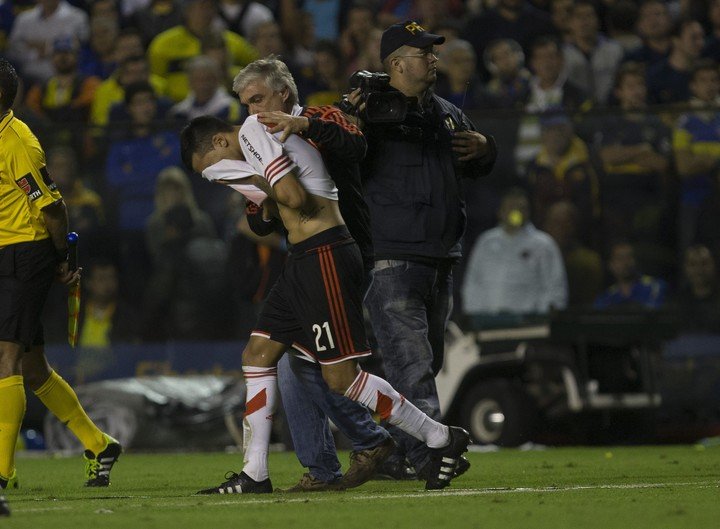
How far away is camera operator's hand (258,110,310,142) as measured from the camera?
600 centimetres

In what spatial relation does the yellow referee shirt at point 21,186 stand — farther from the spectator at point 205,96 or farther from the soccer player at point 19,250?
the spectator at point 205,96

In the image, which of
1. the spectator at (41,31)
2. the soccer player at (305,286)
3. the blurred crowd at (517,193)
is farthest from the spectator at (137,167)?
the soccer player at (305,286)

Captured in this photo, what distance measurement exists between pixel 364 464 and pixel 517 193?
16.3ft

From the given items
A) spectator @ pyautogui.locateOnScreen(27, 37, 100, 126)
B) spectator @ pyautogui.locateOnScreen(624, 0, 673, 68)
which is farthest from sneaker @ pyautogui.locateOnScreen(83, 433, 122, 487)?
Result: spectator @ pyautogui.locateOnScreen(624, 0, 673, 68)

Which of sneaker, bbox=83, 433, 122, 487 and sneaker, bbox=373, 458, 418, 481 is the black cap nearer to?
sneaker, bbox=373, 458, 418, 481

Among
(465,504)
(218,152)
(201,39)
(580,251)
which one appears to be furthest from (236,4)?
(465,504)

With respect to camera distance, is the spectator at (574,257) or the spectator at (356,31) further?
the spectator at (356,31)

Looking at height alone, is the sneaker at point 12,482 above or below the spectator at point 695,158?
below

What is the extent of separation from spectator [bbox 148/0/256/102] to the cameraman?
6.96m

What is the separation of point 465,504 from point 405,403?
0.74 m

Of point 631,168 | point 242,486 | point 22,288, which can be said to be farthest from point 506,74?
point 242,486

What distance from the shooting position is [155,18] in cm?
1473

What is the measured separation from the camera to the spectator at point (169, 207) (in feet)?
37.7

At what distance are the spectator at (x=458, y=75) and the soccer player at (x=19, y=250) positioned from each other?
6.21 metres
